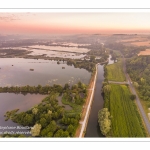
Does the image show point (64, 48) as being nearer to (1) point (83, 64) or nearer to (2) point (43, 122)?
(1) point (83, 64)

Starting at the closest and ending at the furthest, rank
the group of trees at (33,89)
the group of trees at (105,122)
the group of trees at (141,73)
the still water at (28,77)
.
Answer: the group of trees at (105,122), the still water at (28,77), the group of trees at (141,73), the group of trees at (33,89)

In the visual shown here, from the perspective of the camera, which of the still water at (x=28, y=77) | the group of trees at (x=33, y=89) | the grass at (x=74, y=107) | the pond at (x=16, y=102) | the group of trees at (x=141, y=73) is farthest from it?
the group of trees at (x=33, y=89)

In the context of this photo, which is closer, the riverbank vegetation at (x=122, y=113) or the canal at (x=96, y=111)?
the riverbank vegetation at (x=122, y=113)

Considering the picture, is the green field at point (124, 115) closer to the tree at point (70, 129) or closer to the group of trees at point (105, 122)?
the group of trees at point (105, 122)

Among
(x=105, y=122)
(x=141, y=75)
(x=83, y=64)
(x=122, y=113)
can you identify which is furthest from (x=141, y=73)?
(x=105, y=122)

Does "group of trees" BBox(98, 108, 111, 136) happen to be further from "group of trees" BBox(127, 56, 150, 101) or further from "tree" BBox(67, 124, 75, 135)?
"group of trees" BBox(127, 56, 150, 101)

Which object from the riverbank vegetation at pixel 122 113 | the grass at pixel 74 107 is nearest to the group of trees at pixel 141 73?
the riverbank vegetation at pixel 122 113

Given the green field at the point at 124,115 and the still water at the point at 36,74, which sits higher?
the still water at the point at 36,74

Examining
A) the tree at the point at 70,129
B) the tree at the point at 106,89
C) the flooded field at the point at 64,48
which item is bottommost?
the tree at the point at 70,129
